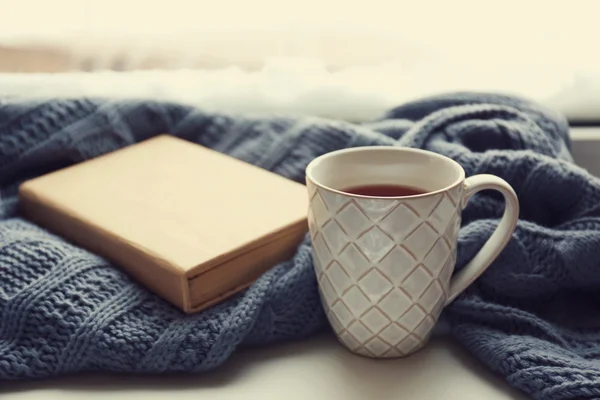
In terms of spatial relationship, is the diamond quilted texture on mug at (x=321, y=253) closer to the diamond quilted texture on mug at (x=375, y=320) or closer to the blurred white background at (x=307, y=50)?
the diamond quilted texture on mug at (x=375, y=320)

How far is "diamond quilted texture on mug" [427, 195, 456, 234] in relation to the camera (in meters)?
0.46

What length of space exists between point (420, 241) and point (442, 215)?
2 centimetres

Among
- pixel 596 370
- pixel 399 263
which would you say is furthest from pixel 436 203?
pixel 596 370

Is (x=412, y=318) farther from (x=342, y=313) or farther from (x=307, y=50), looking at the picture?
(x=307, y=50)

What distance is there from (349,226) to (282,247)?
100 mm

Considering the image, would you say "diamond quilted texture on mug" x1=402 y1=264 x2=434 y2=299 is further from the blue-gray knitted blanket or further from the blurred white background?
the blurred white background

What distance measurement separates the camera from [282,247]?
1.81ft

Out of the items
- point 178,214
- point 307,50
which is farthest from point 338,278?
point 307,50

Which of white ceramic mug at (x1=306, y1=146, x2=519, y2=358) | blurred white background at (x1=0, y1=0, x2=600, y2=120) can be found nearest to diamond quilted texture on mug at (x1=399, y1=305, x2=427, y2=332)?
white ceramic mug at (x1=306, y1=146, x2=519, y2=358)

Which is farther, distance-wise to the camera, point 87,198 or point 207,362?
point 87,198

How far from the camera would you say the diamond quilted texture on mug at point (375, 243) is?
0.46 metres

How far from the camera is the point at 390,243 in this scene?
460 mm

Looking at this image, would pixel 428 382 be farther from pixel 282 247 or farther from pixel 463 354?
pixel 282 247

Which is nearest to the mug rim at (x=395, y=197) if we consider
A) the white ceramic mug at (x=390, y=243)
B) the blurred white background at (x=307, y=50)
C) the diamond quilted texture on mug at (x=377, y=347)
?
the white ceramic mug at (x=390, y=243)
